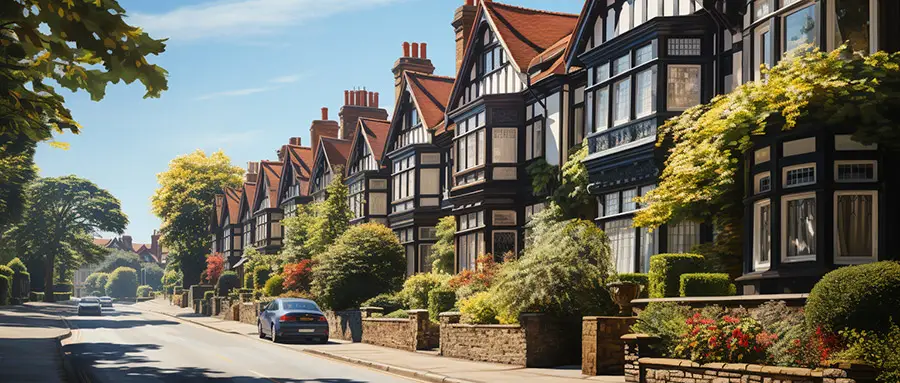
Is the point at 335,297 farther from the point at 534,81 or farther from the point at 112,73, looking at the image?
the point at 112,73

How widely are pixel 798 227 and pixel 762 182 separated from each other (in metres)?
1.41

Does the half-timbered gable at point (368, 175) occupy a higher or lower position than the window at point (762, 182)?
higher

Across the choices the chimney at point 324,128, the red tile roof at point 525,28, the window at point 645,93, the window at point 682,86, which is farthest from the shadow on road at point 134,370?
the chimney at point 324,128

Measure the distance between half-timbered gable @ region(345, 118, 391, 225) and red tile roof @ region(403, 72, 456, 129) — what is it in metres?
6.02

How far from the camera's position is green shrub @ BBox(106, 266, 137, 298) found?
169 metres

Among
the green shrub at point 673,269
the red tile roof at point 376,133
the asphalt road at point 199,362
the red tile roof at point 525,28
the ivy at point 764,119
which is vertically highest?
the red tile roof at point 525,28

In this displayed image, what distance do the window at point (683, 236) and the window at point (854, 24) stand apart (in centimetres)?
758

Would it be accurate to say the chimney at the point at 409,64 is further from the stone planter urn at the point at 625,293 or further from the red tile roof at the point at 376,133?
the stone planter urn at the point at 625,293

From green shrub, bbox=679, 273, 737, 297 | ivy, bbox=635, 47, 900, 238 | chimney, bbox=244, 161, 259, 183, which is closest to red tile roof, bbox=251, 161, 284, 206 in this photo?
chimney, bbox=244, 161, 259, 183

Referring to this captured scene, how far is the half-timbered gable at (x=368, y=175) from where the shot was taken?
53.3 meters

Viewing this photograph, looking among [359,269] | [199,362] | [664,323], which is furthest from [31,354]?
[664,323]

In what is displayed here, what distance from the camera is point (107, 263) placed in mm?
187125

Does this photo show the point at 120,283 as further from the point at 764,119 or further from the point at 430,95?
the point at 764,119

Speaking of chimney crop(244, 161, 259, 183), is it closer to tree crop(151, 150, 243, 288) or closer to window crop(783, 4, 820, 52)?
tree crop(151, 150, 243, 288)
